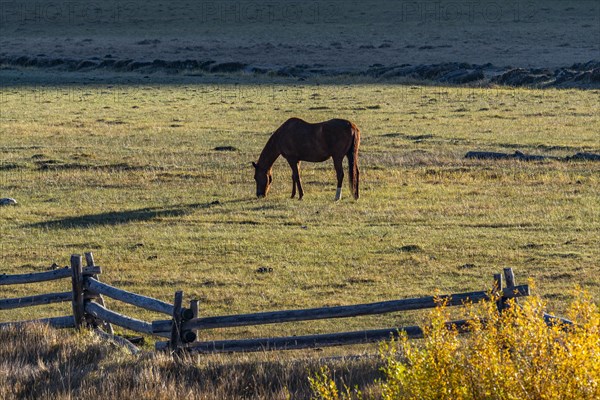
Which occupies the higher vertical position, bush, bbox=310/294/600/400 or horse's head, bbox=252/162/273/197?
bush, bbox=310/294/600/400

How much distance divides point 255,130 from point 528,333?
27.0 meters

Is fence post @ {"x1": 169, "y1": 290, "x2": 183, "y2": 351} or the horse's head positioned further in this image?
the horse's head

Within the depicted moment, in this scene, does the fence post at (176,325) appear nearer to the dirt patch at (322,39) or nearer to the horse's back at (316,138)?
the horse's back at (316,138)

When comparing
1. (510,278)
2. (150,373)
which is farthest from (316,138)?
(150,373)

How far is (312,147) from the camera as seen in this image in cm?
2081

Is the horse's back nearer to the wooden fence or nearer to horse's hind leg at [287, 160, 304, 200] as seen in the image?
horse's hind leg at [287, 160, 304, 200]

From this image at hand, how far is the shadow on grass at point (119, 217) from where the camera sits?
18500mm

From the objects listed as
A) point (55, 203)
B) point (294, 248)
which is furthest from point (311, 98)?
point (294, 248)

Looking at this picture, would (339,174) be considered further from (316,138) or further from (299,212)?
(299,212)

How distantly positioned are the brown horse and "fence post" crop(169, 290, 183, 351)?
11151 mm

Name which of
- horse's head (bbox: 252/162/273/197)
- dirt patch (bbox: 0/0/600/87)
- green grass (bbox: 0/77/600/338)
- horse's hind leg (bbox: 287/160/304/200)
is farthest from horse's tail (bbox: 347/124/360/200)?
dirt patch (bbox: 0/0/600/87)

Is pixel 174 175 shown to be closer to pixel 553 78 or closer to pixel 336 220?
pixel 336 220

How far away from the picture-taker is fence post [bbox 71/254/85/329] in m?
10.8

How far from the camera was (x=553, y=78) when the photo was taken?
164 feet
